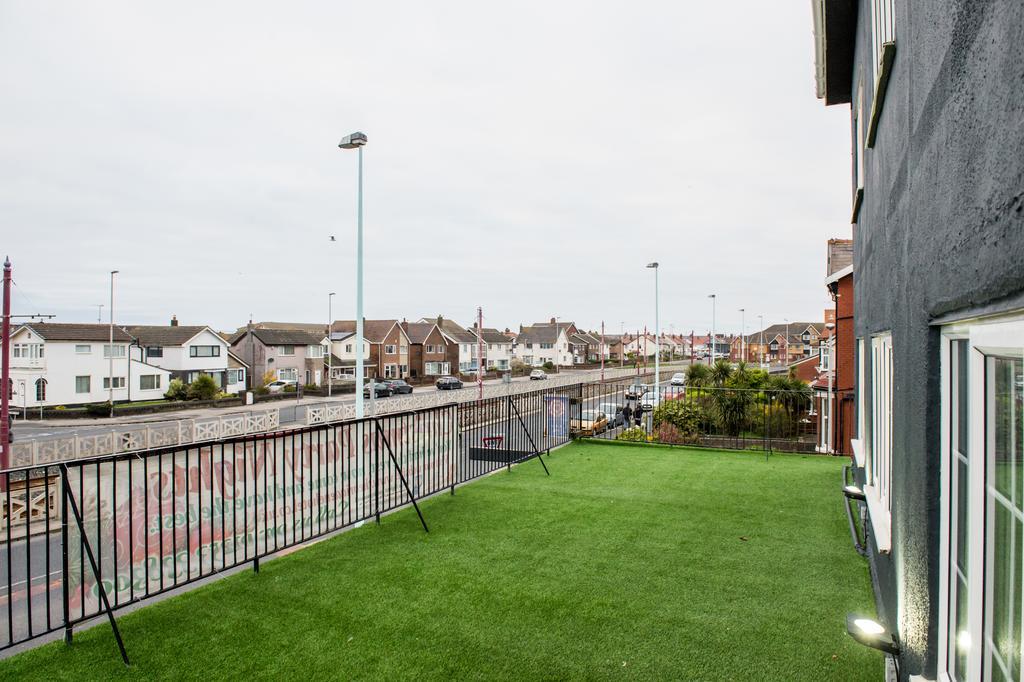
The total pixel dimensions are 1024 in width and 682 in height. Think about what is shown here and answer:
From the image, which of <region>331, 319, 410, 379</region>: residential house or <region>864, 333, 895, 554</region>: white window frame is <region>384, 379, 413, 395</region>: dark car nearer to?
<region>331, 319, 410, 379</region>: residential house

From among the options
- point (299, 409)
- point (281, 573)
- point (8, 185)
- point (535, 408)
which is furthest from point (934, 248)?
point (8, 185)

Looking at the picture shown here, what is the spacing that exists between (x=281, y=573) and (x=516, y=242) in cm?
5368

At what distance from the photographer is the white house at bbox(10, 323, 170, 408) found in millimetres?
37838

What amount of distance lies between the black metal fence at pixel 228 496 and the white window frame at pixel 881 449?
451 centimetres

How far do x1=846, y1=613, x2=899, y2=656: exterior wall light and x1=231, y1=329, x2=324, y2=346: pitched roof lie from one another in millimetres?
58704

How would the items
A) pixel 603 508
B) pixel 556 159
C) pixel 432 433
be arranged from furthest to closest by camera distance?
pixel 556 159
pixel 432 433
pixel 603 508

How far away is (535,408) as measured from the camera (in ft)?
35.1

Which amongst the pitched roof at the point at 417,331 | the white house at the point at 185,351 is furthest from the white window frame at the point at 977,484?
the pitched roof at the point at 417,331

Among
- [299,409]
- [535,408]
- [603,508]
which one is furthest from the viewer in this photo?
[299,409]

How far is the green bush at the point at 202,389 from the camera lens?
135 ft

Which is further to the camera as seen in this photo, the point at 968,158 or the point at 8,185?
the point at 8,185

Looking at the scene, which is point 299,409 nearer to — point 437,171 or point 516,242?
point 437,171

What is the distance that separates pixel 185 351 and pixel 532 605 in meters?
51.8

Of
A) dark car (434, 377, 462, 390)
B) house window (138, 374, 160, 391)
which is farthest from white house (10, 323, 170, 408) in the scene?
dark car (434, 377, 462, 390)
